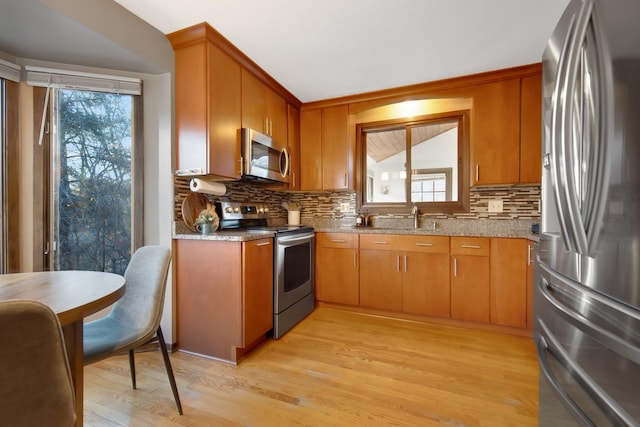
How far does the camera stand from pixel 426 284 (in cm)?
255

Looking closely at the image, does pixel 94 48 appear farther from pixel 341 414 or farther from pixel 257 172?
pixel 341 414

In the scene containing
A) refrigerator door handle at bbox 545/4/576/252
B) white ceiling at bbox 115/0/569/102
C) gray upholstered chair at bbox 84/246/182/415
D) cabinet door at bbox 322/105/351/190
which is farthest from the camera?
cabinet door at bbox 322/105/351/190

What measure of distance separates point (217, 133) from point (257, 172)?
1.53 feet

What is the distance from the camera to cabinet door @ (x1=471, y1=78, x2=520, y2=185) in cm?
243

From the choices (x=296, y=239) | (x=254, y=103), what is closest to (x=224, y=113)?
(x=254, y=103)

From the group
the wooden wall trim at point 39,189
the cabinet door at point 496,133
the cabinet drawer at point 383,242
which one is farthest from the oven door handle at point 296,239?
the cabinet door at point 496,133

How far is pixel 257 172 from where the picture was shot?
7.66 ft

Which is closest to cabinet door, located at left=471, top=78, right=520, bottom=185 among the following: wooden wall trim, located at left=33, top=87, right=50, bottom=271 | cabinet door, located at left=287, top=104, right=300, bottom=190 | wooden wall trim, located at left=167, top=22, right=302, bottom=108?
cabinet door, located at left=287, top=104, right=300, bottom=190

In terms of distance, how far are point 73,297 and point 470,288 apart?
268 cm

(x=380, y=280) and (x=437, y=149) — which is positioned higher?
(x=437, y=149)

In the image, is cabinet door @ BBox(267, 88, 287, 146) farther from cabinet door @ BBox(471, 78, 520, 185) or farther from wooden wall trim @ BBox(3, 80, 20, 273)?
cabinet door @ BBox(471, 78, 520, 185)

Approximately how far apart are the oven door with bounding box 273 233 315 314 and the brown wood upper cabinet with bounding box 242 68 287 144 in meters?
1.05

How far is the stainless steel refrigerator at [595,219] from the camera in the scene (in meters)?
0.59

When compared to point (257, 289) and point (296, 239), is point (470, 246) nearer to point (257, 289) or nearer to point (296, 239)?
point (296, 239)
